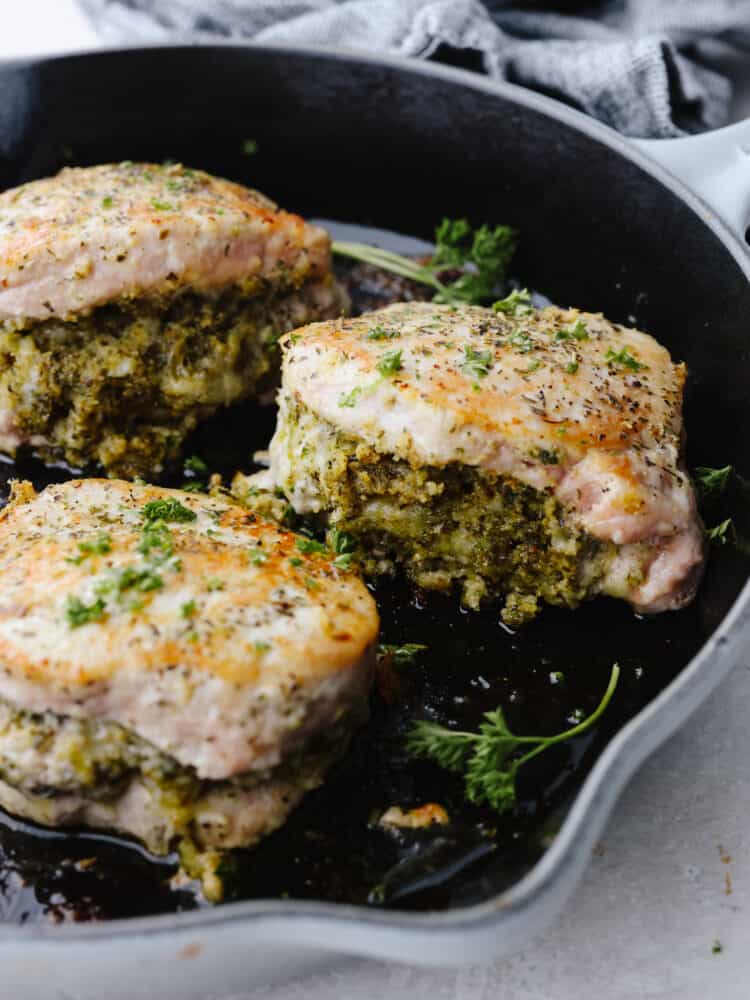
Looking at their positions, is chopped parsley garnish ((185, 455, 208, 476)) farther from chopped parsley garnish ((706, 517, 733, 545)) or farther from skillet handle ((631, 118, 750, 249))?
skillet handle ((631, 118, 750, 249))

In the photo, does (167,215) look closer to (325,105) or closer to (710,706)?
(325,105)

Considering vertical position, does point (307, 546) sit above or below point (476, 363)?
below

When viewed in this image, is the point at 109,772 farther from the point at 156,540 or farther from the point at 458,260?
the point at 458,260

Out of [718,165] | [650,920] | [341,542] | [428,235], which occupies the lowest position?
[650,920]

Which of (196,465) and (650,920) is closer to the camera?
(650,920)

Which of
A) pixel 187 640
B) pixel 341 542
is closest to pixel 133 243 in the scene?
pixel 341 542

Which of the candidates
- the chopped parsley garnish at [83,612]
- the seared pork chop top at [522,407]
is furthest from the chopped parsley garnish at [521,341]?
the chopped parsley garnish at [83,612]

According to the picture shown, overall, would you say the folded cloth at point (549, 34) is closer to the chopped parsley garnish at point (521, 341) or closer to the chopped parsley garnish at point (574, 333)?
the chopped parsley garnish at point (574, 333)

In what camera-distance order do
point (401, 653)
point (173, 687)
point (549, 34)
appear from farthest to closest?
point (549, 34) → point (401, 653) → point (173, 687)
